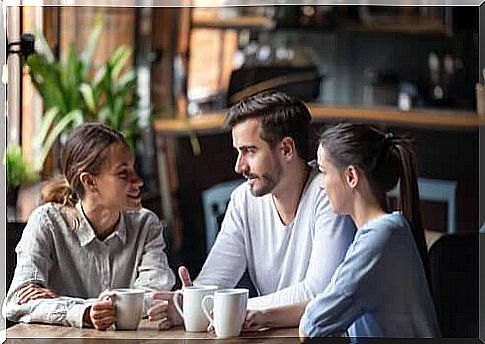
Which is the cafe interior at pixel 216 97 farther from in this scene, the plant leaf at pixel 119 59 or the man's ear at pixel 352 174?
the man's ear at pixel 352 174

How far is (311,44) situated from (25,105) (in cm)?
67

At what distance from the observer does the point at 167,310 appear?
1.91m

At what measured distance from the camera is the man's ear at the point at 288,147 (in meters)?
1.88

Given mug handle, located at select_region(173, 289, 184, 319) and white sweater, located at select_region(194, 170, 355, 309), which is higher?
white sweater, located at select_region(194, 170, 355, 309)

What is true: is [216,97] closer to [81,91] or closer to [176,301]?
[81,91]

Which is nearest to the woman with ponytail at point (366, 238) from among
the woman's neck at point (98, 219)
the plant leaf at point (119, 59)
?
the woman's neck at point (98, 219)

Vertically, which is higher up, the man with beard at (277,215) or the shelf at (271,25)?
the shelf at (271,25)

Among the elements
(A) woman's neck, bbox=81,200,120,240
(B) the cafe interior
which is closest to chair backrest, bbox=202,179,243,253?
(B) the cafe interior

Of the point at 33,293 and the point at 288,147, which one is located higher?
the point at 288,147

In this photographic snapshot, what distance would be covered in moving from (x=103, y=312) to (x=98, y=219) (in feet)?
0.68

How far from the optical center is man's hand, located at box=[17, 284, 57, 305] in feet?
6.29

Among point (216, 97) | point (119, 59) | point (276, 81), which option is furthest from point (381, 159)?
point (119, 59)

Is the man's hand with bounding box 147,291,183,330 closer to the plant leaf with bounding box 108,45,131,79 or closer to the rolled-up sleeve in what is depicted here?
the rolled-up sleeve

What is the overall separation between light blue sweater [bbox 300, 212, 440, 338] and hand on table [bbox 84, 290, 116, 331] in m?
0.42
